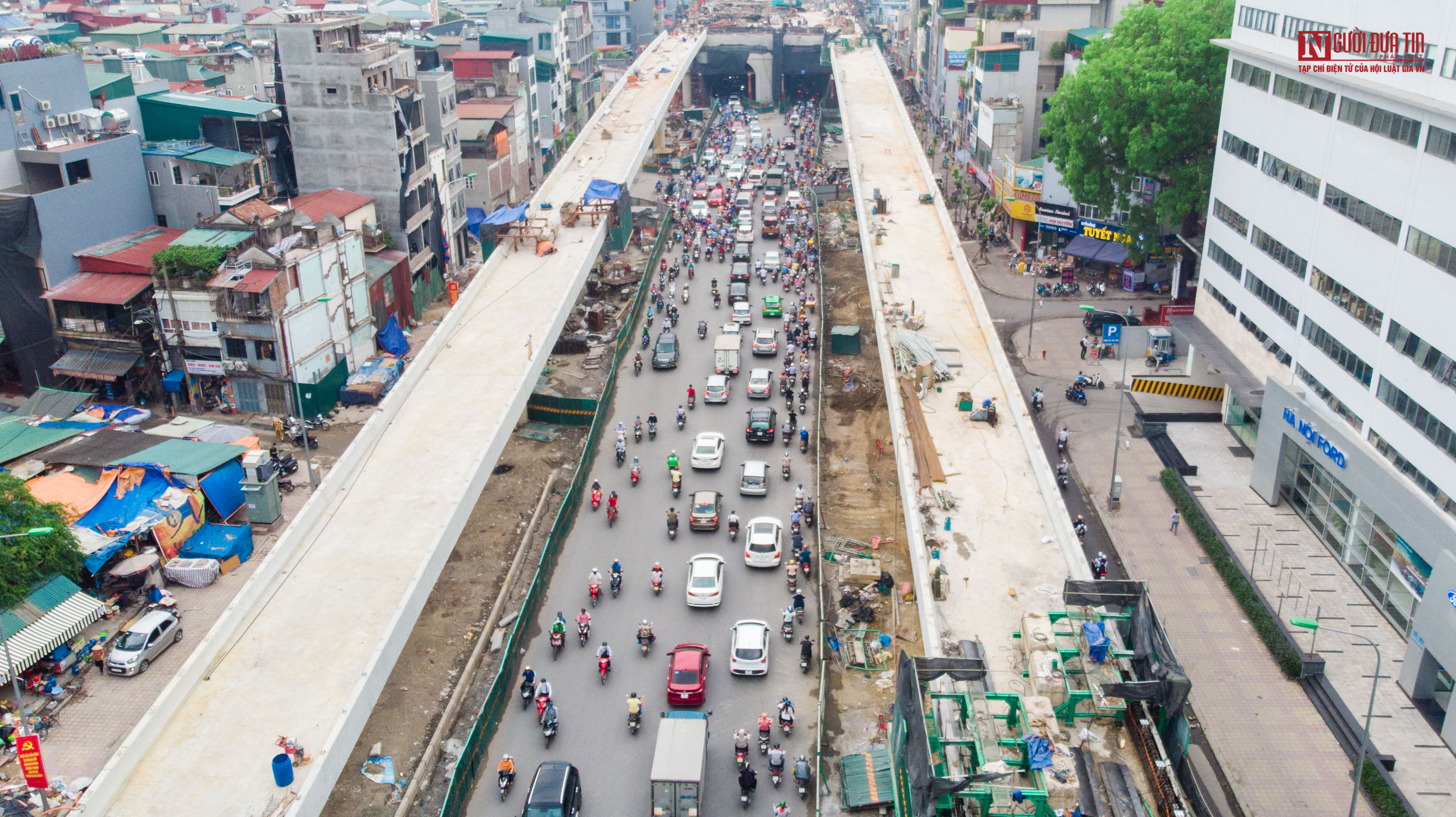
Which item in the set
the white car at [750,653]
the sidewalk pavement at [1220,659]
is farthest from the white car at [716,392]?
the white car at [750,653]

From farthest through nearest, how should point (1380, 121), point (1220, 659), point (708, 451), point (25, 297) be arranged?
point (25, 297) < point (708, 451) < point (1380, 121) < point (1220, 659)

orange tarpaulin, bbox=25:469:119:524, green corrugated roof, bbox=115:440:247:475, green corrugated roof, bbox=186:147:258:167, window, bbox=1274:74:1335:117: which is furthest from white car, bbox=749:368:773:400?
green corrugated roof, bbox=186:147:258:167

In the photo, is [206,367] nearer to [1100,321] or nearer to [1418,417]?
[1100,321]

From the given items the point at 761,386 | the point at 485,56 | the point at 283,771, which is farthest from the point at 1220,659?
the point at 485,56

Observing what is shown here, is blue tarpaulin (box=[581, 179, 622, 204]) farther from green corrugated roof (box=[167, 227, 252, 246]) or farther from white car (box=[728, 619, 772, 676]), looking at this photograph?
white car (box=[728, 619, 772, 676])

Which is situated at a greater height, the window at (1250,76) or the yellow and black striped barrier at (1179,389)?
the window at (1250,76)

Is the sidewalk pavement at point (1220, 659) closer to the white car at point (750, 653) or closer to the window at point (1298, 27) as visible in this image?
the white car at point (750, 653)

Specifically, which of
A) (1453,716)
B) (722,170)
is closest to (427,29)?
(722,170)

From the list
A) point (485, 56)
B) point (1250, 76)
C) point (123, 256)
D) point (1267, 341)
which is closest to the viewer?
point (1267, 341)
